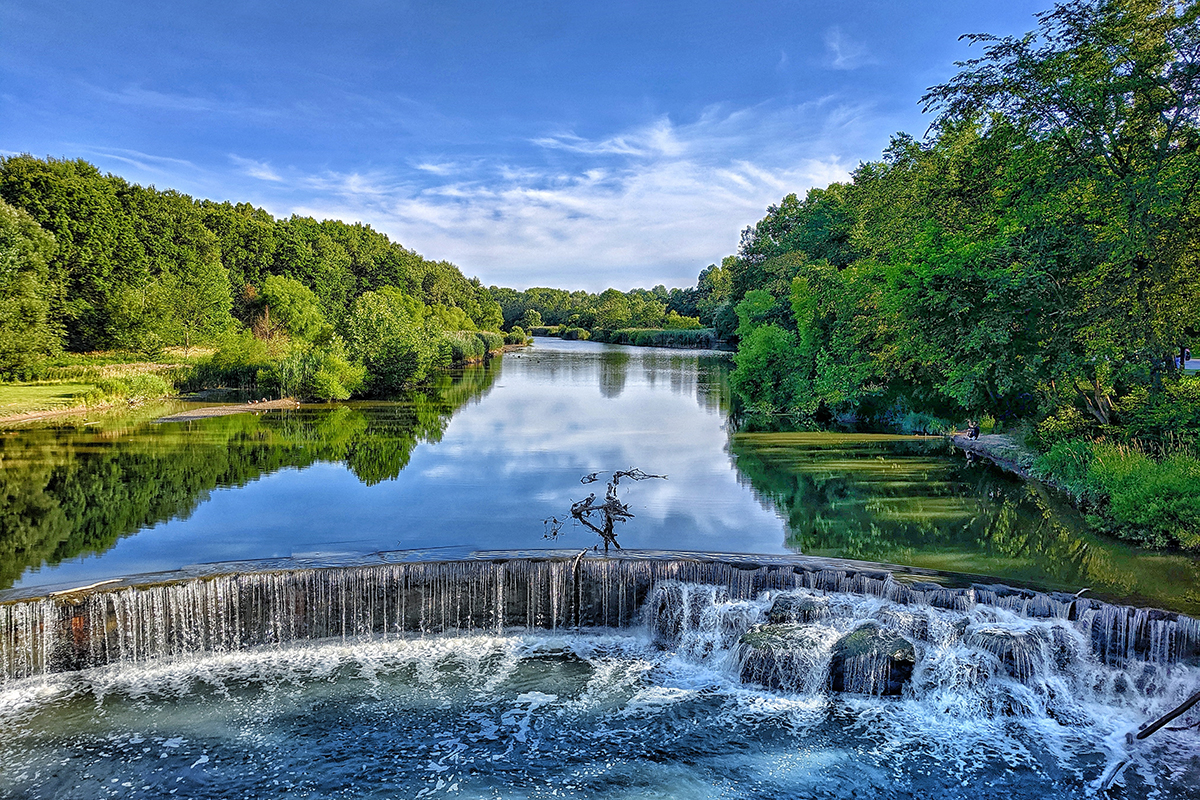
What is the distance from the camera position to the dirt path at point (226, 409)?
32.9 m

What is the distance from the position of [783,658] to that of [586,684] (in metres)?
2.91

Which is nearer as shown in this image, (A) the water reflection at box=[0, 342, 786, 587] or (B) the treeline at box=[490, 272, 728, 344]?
(A) the water reflection at box=[0, 342, 786, 587]

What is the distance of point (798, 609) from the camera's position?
11367 millimetres

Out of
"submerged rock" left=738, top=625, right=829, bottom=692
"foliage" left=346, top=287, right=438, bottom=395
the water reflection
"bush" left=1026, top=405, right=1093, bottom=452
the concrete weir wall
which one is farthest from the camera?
"foliage" left=346, top=287, right=438, bottom=395

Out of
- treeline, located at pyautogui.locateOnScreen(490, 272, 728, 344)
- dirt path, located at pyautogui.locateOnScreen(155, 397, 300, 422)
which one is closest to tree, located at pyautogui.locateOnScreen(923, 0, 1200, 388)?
dirt path, located at pyautogui.locateOnScreen(155, 397, 300, 422)

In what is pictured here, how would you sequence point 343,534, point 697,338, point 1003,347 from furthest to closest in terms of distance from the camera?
point 697,338 < point 1003,347 < point 343,534

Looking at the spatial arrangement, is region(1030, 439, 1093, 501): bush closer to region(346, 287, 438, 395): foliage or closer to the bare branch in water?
the bare branch in water

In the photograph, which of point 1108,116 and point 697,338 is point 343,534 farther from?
point 697,338

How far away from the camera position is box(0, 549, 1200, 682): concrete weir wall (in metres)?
10.1

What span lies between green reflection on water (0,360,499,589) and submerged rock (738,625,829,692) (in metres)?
12.4

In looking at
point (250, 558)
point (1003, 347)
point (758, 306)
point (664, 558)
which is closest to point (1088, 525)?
point (1003, 347)

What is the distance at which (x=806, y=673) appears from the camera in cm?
1025

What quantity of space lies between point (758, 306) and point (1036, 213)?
2676cm

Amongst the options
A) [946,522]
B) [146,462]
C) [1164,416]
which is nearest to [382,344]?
[146,462]
